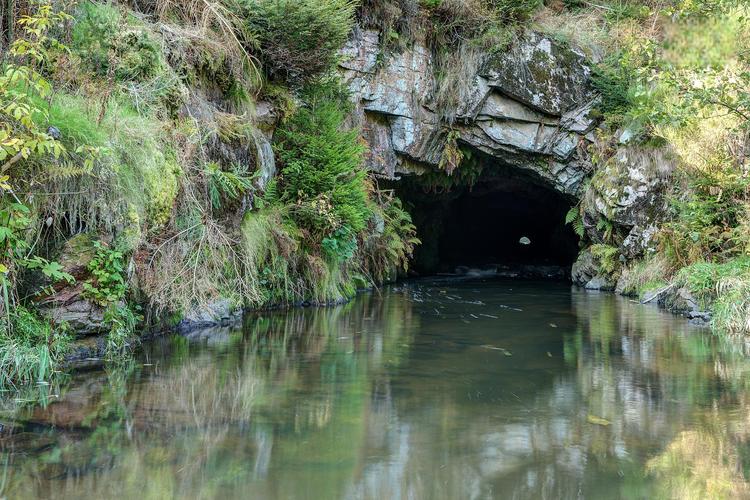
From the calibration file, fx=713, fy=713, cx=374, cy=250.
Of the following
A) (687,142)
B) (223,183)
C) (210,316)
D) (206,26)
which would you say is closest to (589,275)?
(687,142)

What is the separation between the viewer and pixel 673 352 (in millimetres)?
7953

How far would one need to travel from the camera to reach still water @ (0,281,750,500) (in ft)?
12.8

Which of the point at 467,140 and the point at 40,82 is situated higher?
the point at 467,140

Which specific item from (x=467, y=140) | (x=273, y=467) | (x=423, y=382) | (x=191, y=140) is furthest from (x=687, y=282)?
(x=273, y=467)

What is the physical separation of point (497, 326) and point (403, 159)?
7240mm

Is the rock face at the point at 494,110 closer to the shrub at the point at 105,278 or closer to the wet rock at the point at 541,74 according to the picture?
the wet rock at the point at 541,74

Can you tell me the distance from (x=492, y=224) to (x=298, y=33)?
16.7 m

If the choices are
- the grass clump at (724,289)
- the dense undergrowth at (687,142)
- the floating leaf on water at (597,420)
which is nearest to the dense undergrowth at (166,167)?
the floating leaf on water at (597,420)

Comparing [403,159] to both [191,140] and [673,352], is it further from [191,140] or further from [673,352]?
[673,352]

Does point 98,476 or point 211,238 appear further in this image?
point 211,238

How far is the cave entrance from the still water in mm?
10085

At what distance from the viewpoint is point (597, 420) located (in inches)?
202

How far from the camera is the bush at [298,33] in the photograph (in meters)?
10.8

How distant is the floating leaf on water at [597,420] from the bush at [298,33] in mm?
7826
